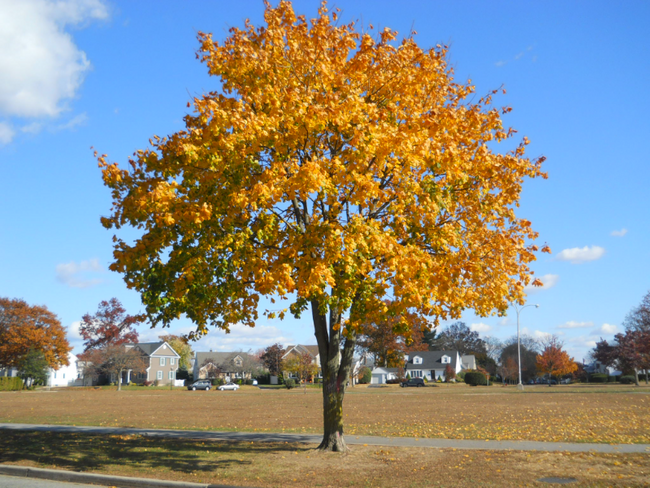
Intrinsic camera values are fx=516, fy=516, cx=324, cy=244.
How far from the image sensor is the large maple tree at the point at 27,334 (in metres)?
67.9

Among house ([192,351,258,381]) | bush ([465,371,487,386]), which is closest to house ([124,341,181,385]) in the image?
house ([192,351,258,381])

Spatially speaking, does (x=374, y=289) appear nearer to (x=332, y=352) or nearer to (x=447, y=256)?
(x=447, y=256)

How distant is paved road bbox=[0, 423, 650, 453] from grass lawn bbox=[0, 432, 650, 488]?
0.80 meters

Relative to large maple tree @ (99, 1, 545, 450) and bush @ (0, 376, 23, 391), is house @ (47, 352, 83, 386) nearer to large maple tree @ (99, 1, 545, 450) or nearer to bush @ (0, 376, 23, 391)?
bush @ (0, 376, 23, 391)

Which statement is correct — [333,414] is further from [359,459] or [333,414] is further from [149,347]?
[149,347]

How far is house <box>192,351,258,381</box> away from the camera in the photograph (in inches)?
3831

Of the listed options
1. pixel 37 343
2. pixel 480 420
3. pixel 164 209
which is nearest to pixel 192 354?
pixel 37 343

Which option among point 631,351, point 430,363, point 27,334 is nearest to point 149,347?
point 27,334

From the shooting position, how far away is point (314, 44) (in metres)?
10.9

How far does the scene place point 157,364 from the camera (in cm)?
9562

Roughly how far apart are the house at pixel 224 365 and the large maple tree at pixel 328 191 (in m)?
88.6

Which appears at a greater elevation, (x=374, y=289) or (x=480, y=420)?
(x=374, y=289)

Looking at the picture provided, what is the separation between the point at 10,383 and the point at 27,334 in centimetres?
637

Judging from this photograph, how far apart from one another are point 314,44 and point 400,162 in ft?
10.8
